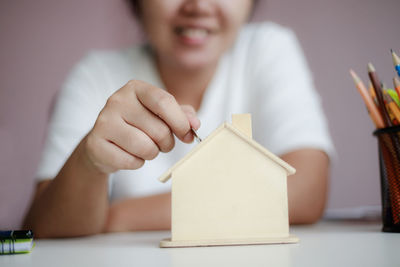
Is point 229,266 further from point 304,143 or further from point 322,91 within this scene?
point 322,91

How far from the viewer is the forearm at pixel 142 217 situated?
656mm

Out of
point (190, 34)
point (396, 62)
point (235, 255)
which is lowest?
point (235, 255)

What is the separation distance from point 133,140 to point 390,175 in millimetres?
332

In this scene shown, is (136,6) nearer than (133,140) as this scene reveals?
No

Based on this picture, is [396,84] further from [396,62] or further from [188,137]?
[188,137]

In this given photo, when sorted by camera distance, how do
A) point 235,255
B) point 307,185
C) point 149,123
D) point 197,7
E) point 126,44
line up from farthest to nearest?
point 126,44 → point 197,7 → point 307,185 → point 149,123 → point 235,255

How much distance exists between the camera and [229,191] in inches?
16.1

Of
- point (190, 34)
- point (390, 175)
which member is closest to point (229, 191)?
point (390, 175)

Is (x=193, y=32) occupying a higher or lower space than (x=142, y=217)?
higher

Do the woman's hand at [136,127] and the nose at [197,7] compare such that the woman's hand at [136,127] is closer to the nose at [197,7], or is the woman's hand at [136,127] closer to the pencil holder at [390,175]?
the pencil holder at [390,175]

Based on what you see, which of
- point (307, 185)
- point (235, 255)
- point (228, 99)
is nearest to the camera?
point (235, 255)

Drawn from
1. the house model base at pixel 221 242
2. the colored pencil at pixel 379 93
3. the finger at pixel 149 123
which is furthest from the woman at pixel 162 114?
the colored pencil at pixel 379 93

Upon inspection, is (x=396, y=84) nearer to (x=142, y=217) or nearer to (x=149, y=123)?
(x=149, y=123)

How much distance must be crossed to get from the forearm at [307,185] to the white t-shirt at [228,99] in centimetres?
4
